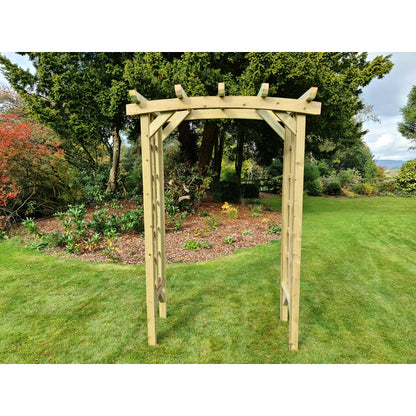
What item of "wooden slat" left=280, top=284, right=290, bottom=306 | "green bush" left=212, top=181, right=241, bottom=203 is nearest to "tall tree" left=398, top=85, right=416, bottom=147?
"green bush" left=212, top=181, right=241, bottom=203

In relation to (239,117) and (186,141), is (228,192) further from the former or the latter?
(239,117)

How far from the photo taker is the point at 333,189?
14.0 metres

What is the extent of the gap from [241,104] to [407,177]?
14.4 metres

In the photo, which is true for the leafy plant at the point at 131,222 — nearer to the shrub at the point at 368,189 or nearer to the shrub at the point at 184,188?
the shrub at the point at 184,188

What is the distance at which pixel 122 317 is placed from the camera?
3.21m

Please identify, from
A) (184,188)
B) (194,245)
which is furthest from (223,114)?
(184,188)

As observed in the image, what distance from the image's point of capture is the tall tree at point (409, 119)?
17.5m

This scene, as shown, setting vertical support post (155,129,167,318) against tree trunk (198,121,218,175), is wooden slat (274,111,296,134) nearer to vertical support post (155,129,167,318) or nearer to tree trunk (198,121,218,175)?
vertical support post (155,129,167,318)

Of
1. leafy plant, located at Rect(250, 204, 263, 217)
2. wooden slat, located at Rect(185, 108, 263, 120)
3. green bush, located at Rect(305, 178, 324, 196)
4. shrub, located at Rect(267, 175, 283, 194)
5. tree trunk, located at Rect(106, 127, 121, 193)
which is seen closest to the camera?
wooden slat, located at Rect(185, 108, 263, 120)

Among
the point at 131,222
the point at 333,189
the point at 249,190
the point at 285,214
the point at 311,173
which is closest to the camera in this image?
the point at 285,214

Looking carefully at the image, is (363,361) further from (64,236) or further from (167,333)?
(64,236)

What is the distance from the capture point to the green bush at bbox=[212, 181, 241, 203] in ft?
32.6

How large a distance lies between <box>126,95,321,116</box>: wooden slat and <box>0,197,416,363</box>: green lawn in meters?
2.30

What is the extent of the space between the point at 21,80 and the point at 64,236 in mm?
5659
